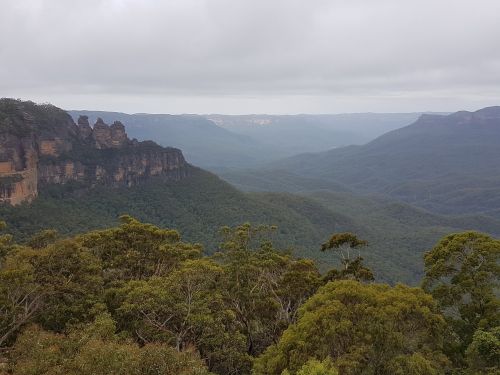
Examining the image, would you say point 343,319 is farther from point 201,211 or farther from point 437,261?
point 201,211

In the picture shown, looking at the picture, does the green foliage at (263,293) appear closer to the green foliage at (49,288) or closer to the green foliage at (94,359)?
the green foliage at (49,288)

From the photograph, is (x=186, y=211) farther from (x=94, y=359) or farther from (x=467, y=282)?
(x=94, y=359)

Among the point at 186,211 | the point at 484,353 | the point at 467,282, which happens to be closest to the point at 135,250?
the point at 467,282

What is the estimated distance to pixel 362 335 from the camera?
16.6 metres

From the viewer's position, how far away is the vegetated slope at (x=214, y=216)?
83062 mm

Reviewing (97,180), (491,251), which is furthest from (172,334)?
(97,180)

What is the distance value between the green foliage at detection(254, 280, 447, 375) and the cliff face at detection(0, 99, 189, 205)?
73.0 m

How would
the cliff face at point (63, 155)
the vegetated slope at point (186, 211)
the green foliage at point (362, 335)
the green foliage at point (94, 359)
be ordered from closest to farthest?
1. the green foliage at point (94, 359)
2. the green foliage at point (362, 335)
3. the vegetated slope at point (186, 211)
4. the cliff face at point (63, 155)

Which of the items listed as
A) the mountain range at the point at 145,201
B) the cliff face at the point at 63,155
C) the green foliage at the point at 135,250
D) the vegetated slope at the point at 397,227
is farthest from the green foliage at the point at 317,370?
the cliff face at the point at 63,155

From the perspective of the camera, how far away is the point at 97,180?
110 metres

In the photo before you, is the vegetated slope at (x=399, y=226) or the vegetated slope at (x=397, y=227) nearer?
the vegetated slope at (x=397, y=227)

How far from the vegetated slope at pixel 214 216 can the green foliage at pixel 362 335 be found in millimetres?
59583

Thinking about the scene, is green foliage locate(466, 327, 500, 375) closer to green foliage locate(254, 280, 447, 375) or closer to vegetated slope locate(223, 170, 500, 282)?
green foliage locate(254, 280, 447, 375)

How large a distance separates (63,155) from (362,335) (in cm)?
10092
